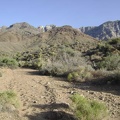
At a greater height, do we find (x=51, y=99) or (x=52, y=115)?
(x=51, y=99)

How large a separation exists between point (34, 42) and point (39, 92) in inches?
3768

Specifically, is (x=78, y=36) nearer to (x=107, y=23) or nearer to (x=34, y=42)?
Result: (x=34, y=42)

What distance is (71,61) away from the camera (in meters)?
23.4

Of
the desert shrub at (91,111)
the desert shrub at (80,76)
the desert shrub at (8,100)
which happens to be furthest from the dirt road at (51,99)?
the desert shrub at (80,76)

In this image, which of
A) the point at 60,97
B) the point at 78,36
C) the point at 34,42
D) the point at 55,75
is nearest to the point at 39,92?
the point at 60,97

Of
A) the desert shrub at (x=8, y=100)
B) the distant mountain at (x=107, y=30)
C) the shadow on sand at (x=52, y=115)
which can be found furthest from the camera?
the distant mountain at (x=107, y=30)

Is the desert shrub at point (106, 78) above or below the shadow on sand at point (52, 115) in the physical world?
above

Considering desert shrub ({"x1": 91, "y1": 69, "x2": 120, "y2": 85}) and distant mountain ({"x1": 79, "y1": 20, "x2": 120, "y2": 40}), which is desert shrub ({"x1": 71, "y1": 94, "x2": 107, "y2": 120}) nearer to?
desert shrub ({"x1": 91, "y1": 69, "x2": 120, "y2": 85})

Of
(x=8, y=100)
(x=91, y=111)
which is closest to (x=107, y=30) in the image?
(x=8, y=100)

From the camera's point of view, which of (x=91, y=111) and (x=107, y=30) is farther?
(x=107, y=30)

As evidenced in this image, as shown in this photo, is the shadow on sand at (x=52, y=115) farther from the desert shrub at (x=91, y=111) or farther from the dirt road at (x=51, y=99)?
the desert shrub at (x=91, y=111)

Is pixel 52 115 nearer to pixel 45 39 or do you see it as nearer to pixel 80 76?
pixel 80 76

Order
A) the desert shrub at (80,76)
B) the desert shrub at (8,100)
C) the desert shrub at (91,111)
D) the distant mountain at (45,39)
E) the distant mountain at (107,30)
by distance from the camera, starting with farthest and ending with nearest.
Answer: the distant mountain at (107,30) → the distant mountain at (45,39) → the desert shrub at (80,76) → the desert shrub at (8,100) → the desert shrub at (91,111)

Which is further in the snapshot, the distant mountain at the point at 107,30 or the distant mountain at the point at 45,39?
the distant mountain at the point at 107,30
